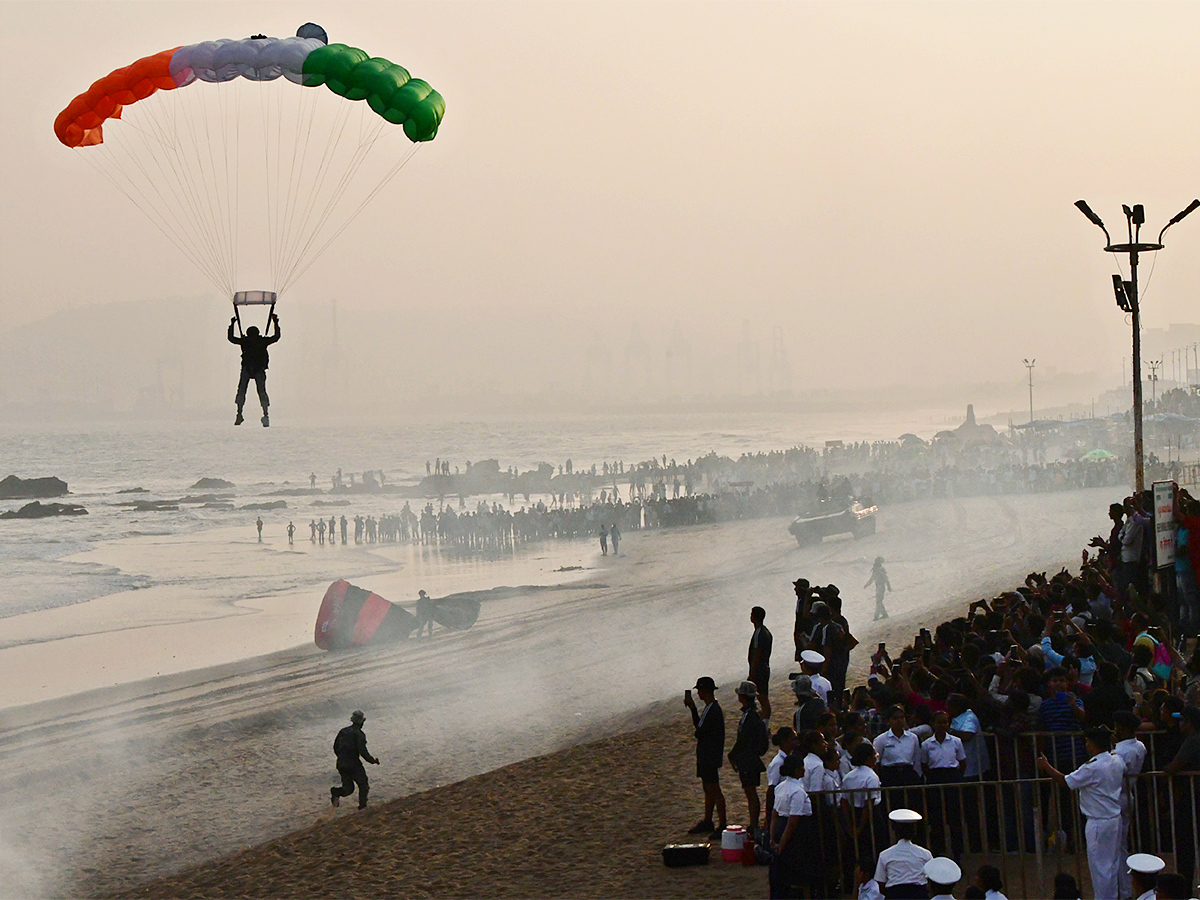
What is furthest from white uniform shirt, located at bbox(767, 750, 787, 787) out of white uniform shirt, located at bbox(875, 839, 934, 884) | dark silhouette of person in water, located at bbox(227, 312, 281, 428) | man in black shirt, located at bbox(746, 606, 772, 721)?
dark silhouette of person in water, located at bbox(227, 312, 281, 428)

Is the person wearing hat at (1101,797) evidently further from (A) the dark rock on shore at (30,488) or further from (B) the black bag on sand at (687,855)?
(A) the dark rock on shore at (30,488)

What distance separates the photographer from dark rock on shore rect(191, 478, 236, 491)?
96713 millimetres

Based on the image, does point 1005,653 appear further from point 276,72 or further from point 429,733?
point 276,72

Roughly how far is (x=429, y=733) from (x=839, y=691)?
8437 mm

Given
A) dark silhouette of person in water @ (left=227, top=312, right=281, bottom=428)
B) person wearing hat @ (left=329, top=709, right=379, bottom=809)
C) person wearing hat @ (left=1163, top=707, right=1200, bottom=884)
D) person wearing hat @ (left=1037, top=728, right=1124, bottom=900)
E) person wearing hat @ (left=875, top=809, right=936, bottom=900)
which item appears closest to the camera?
person wearing hat @ (left=875, top=809, right=936, bottom=900)

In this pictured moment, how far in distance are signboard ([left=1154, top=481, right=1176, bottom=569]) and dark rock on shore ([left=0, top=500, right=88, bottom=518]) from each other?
71.5 m

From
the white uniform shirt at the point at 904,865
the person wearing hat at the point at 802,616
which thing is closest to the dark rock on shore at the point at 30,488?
the person wearing hat at the point at 802,616

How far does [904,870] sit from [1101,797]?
5.00ft

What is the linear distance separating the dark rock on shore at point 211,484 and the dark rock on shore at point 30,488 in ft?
32.2

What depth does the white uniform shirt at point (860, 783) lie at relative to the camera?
8.01 metres

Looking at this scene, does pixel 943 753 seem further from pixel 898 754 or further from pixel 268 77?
pixel 268 77

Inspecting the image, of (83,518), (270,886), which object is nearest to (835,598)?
(270,886)

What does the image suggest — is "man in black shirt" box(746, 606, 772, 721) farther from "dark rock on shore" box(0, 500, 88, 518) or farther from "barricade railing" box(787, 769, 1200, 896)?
"dark rock on shore" box(0, 500, 88, 518)

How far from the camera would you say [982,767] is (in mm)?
8641
